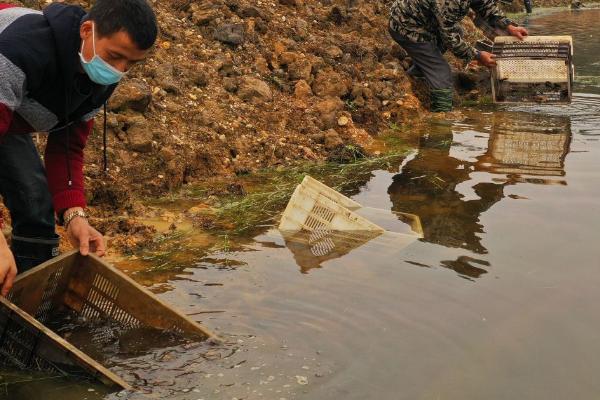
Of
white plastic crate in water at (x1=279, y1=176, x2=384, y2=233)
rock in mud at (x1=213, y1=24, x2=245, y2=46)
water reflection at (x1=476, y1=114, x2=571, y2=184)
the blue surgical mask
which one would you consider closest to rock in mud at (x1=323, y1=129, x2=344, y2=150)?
water reflection at (x1=476, y1=114, x2=571, y2=184)

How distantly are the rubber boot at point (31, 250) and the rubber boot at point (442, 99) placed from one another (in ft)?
21.6

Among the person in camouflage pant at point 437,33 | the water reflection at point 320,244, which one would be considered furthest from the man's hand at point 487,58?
the water reflection at point 320,244

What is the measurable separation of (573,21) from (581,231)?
16464mm

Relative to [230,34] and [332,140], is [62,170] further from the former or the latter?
[230,34]

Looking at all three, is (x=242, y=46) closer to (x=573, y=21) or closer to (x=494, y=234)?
(x=494, y=234)

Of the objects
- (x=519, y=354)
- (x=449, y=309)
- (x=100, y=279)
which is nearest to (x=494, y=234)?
(x=449, y=309)

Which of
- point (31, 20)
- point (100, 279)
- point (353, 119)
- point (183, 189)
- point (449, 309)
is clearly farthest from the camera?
point (353, 119)

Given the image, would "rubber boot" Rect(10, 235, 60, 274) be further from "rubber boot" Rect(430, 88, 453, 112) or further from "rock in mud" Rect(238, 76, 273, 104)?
"rubber boot" Rect(430, 88, 453, 112)

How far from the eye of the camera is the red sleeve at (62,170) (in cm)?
372

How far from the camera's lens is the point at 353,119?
8.55 m

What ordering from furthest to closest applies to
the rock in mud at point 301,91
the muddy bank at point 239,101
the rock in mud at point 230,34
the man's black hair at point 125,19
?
the rock in mud at point 230,34
the rock in mud at point 301,91
the muddy bank at point 239,101
the man's black hair at point 125,19

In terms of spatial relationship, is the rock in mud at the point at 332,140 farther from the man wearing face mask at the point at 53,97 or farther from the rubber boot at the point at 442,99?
the man wearing face mask at the point at 53,97

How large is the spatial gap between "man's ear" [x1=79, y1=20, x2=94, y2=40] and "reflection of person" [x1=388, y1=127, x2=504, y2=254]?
9.92 ft

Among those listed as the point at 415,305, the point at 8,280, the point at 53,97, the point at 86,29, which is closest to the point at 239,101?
the point at 415,305
